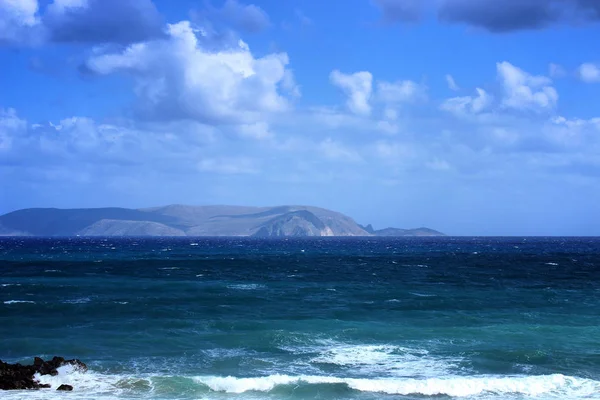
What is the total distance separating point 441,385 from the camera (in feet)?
83.6

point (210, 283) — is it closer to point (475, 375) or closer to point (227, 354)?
point (227, 354)

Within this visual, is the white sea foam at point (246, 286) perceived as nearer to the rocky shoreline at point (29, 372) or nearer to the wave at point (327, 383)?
the rocky shoreline at point (29, 372)

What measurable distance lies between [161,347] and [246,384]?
9.31 m

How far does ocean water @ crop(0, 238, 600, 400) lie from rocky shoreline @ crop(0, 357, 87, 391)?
0.60 metres

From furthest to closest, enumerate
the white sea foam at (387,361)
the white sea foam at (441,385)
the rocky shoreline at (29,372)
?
the white sea foam at (387,361), the white sea foam at (441,385), the rocky shoreline at (29,372)

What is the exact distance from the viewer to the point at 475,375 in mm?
27750

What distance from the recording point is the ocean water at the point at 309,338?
83.8ft

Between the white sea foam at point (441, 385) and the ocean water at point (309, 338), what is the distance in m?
0.07

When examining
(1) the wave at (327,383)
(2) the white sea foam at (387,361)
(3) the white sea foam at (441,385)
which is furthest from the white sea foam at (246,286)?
(3) the white sea foam at (441,385)

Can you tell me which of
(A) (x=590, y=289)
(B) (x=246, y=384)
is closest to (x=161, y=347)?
(B) (x=246, y=384)

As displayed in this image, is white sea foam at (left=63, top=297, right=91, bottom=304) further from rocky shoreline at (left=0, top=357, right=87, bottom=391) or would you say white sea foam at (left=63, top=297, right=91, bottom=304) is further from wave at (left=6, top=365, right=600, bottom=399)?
wave at (left=6, top=365, right=600, bottom=399)

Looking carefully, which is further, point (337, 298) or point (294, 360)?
point (337, 298)

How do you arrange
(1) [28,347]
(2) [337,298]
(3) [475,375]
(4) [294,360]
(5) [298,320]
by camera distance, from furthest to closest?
1. (2) [337,298]
2. (5) [298,320]
3. (1) [28,347]
4. (4) [294,360]
5. (3) [475,375]

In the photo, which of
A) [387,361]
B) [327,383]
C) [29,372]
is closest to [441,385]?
[327,383]
